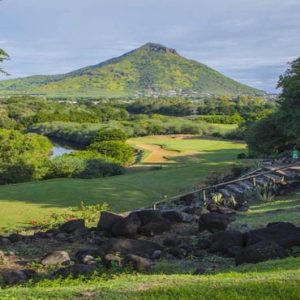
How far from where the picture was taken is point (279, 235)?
467 inches

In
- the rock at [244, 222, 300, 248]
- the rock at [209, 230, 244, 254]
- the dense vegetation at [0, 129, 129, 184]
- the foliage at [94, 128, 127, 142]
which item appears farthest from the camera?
the foliage at [94, 128, 127, 142]

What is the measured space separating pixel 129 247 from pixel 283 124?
22395mm

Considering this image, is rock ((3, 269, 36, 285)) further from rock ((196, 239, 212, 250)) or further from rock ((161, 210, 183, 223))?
rock ((161, 210, 183, 223))

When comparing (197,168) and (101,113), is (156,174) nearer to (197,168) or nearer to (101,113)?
(197,168)

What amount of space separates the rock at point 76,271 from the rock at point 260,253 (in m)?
2.94

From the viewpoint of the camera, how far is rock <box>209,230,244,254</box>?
11.8m

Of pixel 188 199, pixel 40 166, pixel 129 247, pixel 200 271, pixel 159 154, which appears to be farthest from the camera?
pixel 159 154

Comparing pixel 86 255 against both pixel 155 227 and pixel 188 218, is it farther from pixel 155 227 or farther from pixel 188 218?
pixel 188 218

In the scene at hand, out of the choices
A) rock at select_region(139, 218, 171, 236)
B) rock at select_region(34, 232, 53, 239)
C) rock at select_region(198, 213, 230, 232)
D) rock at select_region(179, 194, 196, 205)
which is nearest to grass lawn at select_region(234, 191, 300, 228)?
rock at select_region(198, 213, 230, 232)

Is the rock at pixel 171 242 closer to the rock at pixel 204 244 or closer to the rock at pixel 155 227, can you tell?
the rock at pixel 204 244

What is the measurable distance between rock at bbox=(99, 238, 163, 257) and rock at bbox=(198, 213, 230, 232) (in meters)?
2.30

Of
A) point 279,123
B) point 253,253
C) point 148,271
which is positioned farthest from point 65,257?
point 279,123

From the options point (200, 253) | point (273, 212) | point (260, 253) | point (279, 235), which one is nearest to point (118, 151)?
point (273, 212)

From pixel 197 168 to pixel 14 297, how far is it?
24343mm
